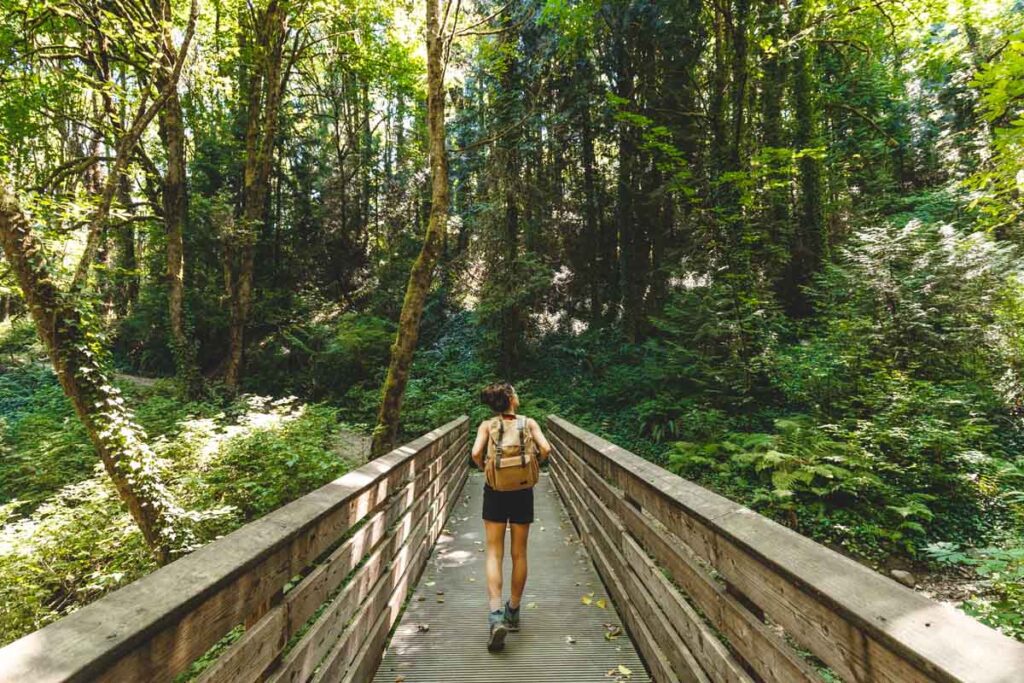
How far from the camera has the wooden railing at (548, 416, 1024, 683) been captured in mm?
1060

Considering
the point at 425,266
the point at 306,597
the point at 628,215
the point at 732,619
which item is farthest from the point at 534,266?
the point at 732,619

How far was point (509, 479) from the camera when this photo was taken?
3.65 m

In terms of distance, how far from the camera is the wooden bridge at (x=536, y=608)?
45.3 inches

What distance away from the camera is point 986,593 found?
4871 mm

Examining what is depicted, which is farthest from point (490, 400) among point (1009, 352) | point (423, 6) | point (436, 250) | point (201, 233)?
point (201, 233)

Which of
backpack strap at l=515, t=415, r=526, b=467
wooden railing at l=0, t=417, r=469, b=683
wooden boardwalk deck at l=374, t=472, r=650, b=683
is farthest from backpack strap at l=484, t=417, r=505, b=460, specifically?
wooden boardwalk deck at l=374, t=472, r=650, b=683

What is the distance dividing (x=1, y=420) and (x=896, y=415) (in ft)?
67.8

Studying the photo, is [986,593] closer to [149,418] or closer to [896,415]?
[896,415]

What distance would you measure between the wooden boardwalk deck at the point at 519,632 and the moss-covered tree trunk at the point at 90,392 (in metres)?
3.81

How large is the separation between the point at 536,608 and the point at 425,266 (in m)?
5.38

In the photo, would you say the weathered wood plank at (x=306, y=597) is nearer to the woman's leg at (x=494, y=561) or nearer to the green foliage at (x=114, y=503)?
the woman's leg at (x=494, y=561)

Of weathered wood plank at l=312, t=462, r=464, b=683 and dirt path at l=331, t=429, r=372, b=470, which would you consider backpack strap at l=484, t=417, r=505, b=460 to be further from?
dirt path at l=331, t=429, r=372, b=470

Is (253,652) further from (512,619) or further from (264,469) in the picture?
(264,469)

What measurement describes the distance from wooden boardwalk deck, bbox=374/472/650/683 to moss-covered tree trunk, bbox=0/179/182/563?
150 inches
